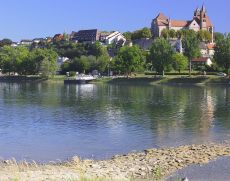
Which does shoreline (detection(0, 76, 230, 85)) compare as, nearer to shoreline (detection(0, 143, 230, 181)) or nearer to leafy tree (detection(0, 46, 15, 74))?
leafy tree (detection(0, 46, 15, 74))

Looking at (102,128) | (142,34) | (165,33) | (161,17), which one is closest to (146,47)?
(165,33)

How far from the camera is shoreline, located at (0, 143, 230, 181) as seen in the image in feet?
60.5

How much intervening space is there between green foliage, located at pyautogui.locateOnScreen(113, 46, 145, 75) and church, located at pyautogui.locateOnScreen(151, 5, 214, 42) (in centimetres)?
6394

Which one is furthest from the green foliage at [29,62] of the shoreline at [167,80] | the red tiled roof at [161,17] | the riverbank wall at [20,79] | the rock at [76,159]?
the rock at [76,159]

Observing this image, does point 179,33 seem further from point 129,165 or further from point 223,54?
point 129,165

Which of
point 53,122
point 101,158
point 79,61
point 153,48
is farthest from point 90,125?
point 79,61

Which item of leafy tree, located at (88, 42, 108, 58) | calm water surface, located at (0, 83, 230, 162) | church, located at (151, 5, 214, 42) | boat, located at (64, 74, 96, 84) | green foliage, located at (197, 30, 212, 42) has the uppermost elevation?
church, located at (151, 5, 214, 42)

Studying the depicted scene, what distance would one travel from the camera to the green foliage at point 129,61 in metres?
112

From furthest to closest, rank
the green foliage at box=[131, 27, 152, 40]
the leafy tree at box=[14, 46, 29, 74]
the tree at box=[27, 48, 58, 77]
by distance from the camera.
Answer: the green foliage at box=[131, 27, 152, 40] < the leafy tree at box=[14, 46, 29, 74] < the tree at box=[27, 48, 58, 77]

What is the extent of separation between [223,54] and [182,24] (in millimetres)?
84087

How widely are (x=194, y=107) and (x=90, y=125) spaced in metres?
16.9

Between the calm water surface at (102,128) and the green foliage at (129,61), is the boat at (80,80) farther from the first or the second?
the calm water surface at (102,128)

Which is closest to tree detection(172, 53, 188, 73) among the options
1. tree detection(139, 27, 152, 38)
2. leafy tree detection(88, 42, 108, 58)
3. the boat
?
the boat

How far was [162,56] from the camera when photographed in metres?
107
